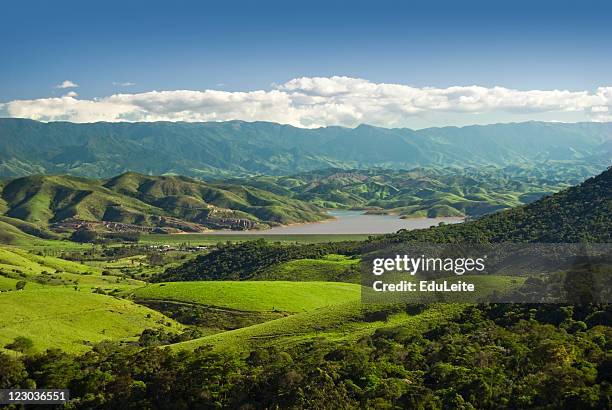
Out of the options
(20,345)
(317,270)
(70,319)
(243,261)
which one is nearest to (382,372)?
(20,345)

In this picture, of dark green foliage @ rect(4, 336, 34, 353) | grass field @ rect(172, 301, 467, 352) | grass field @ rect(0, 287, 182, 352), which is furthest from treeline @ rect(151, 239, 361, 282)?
dark green foliage @ rect(4, 336, 34, 353)

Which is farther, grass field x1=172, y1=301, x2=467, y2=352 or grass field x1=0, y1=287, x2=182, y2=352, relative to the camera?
grass field x1=0, y1=287, x2=182, y2=352

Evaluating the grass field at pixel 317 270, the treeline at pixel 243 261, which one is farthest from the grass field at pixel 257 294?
the treeline at pixel 243 261

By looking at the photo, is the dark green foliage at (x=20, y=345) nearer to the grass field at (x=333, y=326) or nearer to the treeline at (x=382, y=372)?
the treeline at (x=382, y=372)

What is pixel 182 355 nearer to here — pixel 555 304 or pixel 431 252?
pixel 555 304

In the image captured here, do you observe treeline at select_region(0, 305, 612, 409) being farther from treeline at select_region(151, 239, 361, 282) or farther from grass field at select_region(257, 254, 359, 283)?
treeline at select_region(151, 239, 361, 282)

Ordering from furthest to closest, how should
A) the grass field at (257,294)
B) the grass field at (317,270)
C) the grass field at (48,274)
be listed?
the grass field at (317,270) < the grass field at (48,274) < the grass field at (257,294)

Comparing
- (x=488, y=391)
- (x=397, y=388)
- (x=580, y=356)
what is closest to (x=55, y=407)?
(x=397, y=388)

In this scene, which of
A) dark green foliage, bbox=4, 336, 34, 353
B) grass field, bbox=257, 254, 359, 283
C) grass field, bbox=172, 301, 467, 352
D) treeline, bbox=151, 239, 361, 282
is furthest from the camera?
treeline, bbox=151, 239, 361, 282
